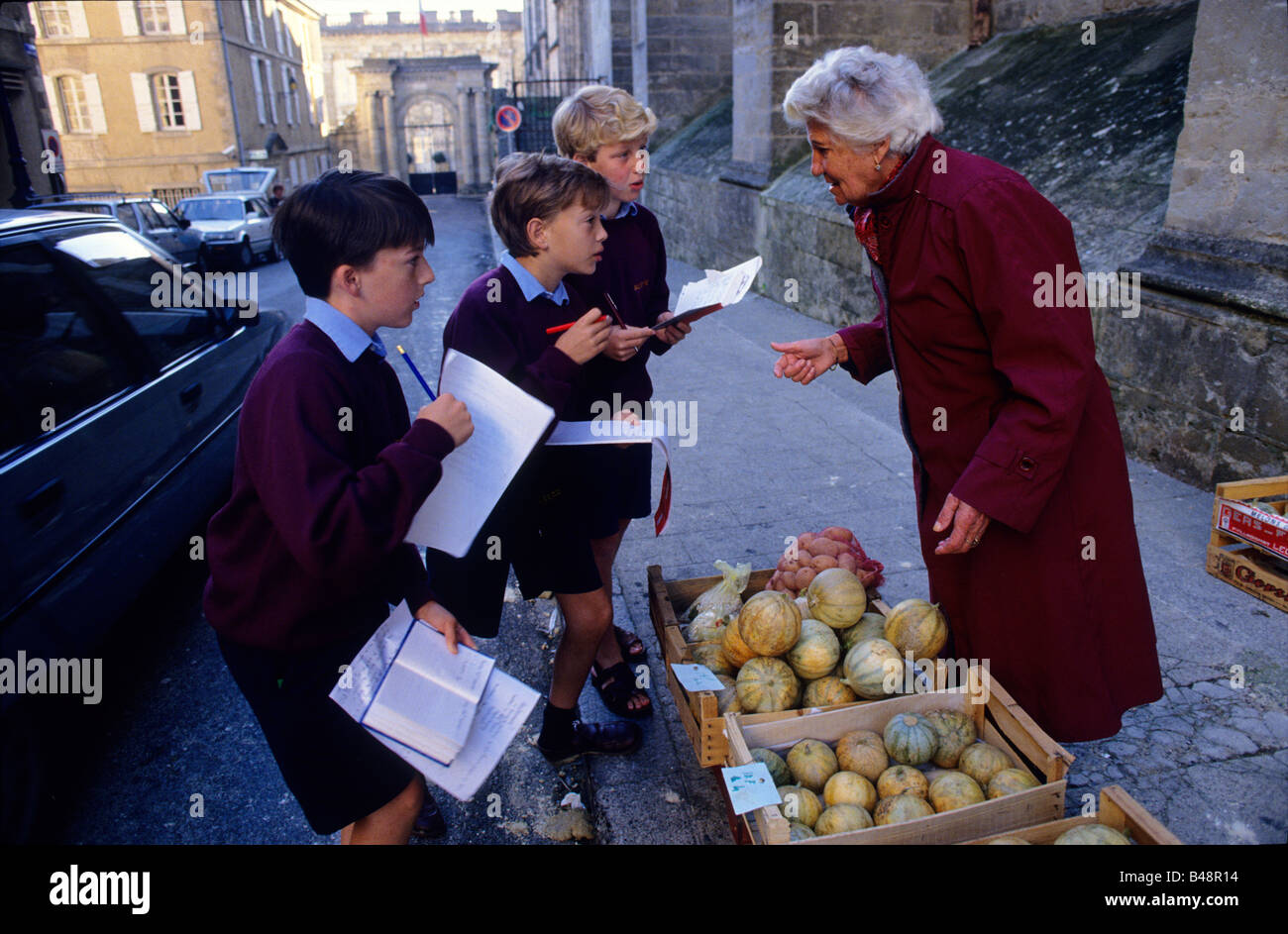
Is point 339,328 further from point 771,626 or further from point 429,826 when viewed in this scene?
point 429,826

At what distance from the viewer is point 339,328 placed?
1798 millimetres

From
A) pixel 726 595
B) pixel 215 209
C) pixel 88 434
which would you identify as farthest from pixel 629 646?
pixel 215 209

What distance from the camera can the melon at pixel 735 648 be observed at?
102 inches

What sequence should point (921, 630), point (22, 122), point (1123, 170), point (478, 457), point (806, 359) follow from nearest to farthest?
point (478, 457)
point (921, 630)
point (806, 359)
point (1123, 170)
point (22, 122)

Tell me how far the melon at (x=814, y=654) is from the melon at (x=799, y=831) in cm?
54

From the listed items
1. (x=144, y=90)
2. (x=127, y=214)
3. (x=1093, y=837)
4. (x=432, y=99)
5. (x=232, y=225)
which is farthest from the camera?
(x=432, y=99)

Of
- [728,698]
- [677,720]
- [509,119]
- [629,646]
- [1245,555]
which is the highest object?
[509,119]

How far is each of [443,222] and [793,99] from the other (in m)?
24.9

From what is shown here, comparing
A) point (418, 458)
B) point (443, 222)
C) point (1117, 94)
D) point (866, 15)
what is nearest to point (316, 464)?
point (418, 458)

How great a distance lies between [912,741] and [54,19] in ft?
137

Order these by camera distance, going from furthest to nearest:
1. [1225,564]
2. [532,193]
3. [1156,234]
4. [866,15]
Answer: [866,15]
[1156,234]
[1225,564]
[532,193]

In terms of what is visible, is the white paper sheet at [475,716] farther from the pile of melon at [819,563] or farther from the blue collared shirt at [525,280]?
the pile of melon at [819,563]

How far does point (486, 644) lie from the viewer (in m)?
3.85
